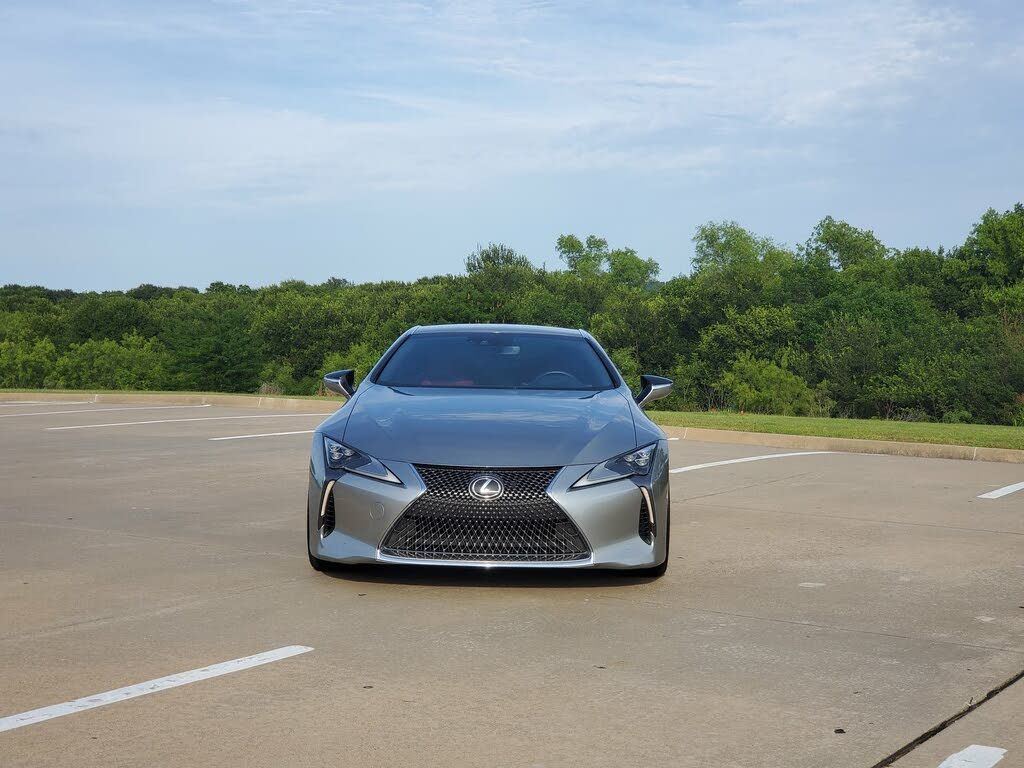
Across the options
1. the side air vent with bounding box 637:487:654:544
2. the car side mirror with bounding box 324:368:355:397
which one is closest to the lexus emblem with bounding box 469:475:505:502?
the side air vent with bounding box 637:487:654:544

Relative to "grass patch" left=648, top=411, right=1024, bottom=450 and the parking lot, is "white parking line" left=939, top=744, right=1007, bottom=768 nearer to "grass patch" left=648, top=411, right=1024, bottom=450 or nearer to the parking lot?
the parking lot

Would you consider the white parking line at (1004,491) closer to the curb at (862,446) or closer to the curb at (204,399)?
the curb at (862,446)

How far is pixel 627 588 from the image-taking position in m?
6.83

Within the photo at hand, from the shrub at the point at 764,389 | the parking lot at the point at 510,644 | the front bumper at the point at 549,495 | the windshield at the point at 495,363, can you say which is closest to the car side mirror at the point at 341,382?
the windshield at the point at 495,363

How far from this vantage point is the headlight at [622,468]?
646cm

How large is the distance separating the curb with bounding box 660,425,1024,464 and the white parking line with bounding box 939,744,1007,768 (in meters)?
13.1

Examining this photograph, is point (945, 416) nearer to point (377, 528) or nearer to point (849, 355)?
point (849, 355)

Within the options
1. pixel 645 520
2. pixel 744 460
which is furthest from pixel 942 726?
pixel 744 460

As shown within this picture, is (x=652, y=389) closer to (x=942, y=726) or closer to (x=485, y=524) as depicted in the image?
(x=485, y=524)

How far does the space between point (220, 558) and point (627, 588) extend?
8.57 feet

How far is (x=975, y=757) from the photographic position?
13.0 feet

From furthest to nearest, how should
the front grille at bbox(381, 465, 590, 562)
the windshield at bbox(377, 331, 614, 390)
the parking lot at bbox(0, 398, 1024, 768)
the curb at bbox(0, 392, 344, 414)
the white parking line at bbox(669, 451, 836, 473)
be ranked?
the curb at bbox(0, 392, 344, 414)
the white parking line at bbox(669, 451, 836, 473)
the windshield at bbox(377, 331, 614, 390)
the front grille at bbox(381, 465, 590, 562)
the parking lot at bbox(0, 398, 1024, 768)

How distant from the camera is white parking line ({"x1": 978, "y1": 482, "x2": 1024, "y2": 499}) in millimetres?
11734

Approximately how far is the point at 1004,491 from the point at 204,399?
19.1 m
